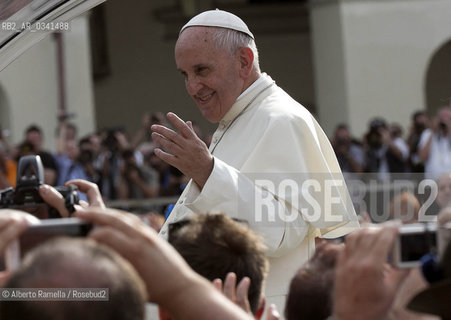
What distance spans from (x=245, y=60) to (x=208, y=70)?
7.0 inches

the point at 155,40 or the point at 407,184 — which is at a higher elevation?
the point at 155,40

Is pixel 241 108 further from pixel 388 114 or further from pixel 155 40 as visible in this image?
pixel 155 40

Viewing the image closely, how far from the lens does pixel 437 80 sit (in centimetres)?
1766

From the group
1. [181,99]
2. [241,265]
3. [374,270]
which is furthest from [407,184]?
[181,99]

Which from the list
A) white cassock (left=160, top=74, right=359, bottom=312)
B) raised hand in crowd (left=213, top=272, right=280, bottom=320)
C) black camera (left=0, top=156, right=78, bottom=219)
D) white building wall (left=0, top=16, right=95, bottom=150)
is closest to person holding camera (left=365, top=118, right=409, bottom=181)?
white building wall (left=0, top=16, right=95, bottom=150)

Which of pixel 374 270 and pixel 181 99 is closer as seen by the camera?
pixel 374 270

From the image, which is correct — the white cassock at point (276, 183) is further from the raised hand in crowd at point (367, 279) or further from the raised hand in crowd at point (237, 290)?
the raised hand in crowd at point (367, 279)

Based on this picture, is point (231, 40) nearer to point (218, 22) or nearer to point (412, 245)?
point (218, 22)

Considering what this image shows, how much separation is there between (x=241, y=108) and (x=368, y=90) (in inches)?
453

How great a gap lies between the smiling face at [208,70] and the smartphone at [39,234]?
2338mm

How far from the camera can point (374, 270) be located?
196 centimetres

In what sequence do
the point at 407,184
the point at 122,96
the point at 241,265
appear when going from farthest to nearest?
the point at 122,96
the point at 407,184
the point at 241,265

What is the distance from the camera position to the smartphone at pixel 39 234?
73.2 inches

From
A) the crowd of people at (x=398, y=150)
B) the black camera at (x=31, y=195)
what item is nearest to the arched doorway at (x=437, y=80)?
the crowd of people at (x=398, y=150)
